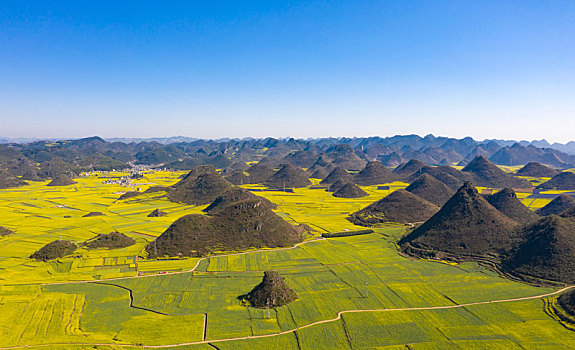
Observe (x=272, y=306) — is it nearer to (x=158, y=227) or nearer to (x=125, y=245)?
(x=125, y=245)

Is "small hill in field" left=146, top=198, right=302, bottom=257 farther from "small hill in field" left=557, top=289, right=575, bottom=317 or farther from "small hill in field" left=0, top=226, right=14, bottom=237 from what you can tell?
"small hill in field" left=557, top=289, right=575, bottom=317

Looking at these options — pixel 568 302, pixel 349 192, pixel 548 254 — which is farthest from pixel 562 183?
pixel 568 302

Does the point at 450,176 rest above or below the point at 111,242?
above

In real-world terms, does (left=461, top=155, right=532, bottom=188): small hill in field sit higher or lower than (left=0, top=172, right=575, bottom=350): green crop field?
higher

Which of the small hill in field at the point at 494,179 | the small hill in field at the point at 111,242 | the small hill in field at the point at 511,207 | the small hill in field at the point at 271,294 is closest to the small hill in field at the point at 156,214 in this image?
the small hill in field at the point at 111,242

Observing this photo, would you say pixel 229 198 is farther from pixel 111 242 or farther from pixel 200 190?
pixel 111 242

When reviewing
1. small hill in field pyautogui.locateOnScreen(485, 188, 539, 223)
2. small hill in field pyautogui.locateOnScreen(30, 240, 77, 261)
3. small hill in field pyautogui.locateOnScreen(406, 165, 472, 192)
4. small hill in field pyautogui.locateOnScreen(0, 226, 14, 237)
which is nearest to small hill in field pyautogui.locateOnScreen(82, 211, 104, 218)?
small hill in field pyautogui.locateOnScreen(0, 226, 14, 237)

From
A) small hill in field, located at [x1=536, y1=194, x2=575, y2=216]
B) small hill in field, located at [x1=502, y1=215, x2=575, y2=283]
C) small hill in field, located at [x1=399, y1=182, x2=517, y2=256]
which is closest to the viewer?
small hill in field, located at [x1=502, y1=215, x2=575, y2=283]
